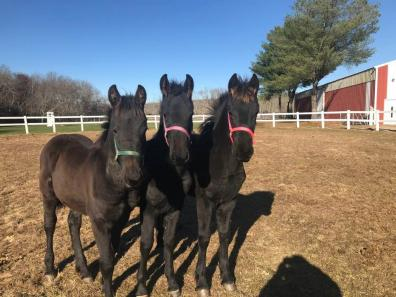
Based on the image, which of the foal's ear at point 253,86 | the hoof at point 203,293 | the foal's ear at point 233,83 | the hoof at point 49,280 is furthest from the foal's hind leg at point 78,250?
the foal's ear at point 253,86

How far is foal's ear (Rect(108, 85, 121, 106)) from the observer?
9.43ft

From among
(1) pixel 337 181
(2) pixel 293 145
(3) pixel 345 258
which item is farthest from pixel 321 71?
(3) pixel 345 258

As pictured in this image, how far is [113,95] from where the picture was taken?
9.46 feet

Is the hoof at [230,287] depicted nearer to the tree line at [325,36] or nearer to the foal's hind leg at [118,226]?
the foal's hind leg at [118,226]

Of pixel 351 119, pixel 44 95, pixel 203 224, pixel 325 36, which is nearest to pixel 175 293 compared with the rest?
pixel 203 224

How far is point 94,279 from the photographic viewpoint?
13.0 feet

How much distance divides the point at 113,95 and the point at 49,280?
2611 mm

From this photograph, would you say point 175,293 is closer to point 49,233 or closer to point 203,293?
point 203,293

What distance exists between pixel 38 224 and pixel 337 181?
672cm

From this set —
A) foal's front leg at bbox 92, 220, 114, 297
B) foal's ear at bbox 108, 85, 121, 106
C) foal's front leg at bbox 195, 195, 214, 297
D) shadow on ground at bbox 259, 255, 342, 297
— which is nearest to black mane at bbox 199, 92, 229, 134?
foal's front leg at bbox 195, 195, 214, 297

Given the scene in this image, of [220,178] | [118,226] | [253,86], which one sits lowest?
[118,226]

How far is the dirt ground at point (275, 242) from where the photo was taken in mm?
3789

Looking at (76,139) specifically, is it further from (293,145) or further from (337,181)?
(293,145)

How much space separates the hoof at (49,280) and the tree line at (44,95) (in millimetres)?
46369
